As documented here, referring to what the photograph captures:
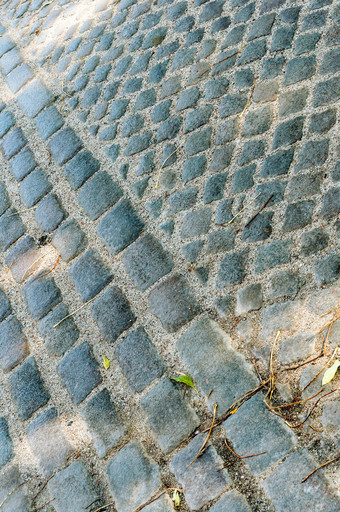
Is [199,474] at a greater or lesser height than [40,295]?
lesser

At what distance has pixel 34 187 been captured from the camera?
3.24 m

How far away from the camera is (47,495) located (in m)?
2.12

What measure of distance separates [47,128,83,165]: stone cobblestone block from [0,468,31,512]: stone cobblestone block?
1847 mm

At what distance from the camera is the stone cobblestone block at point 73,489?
204 centimetres

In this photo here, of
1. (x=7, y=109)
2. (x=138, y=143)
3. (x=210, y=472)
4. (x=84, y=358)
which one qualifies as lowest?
(x=210, y=472)

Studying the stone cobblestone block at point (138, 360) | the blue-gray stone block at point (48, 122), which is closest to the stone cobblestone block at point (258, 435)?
the stone cobblestone block at point (138, 360)

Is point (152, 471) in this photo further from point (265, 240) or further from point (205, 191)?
point (205, 191)

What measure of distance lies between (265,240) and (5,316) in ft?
4.74

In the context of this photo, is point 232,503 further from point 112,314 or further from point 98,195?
point 98,195

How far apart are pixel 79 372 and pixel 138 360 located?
1.00ft

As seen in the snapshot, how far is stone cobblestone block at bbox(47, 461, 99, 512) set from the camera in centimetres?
204

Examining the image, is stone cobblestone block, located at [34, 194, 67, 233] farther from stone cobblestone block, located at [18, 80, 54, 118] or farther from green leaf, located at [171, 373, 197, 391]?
green leaf, located at [171, 373, 197, 391]

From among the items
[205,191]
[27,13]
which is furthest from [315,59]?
[27,13]

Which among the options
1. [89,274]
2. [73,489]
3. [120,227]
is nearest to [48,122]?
[120,227]
